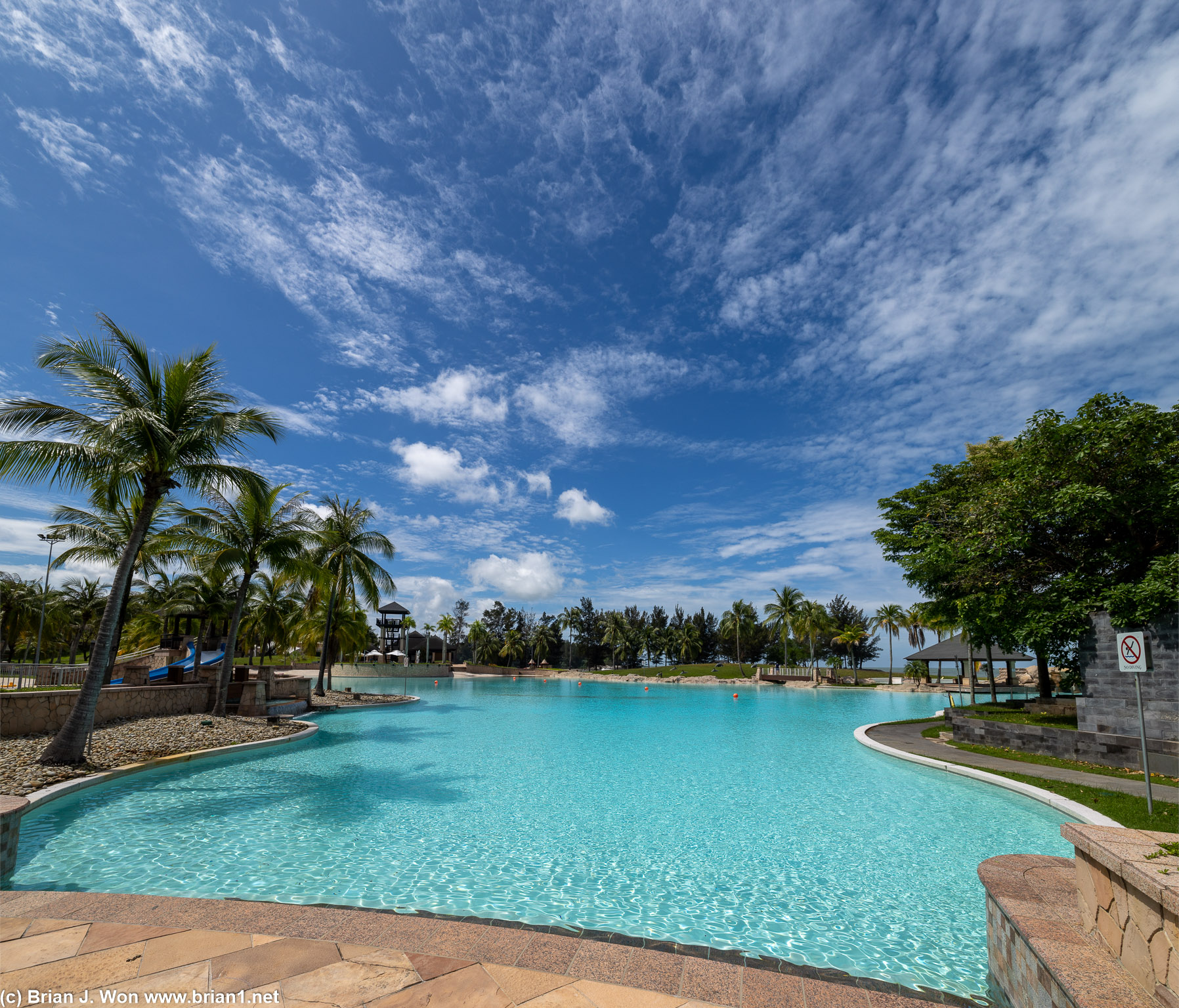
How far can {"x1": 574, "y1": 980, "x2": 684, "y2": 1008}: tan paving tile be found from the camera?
11.6 ft

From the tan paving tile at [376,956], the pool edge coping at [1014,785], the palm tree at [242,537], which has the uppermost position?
the palm tree at [242,537]

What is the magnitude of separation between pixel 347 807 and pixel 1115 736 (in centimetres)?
1584

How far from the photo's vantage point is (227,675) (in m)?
18.3

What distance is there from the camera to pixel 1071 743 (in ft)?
42.3

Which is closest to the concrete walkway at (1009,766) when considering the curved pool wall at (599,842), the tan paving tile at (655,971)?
the curved pool wall at (599,842)

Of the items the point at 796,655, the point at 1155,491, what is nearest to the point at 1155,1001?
the point at 1155,491

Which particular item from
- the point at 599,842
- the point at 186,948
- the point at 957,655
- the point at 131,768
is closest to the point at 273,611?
the point at 131,768

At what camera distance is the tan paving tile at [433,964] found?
3.77 meters

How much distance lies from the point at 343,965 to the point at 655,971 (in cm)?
220

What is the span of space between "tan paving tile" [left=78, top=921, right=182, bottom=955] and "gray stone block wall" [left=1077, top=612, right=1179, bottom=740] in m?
15.5

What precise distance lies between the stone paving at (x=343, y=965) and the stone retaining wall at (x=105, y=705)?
32.0 ft

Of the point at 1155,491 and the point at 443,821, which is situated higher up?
the point at 1155,491

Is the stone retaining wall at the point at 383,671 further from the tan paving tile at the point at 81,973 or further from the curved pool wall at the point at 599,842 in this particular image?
the tan paving tile at the point at 81,973

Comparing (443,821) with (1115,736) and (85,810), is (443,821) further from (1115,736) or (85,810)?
(1115,736)
